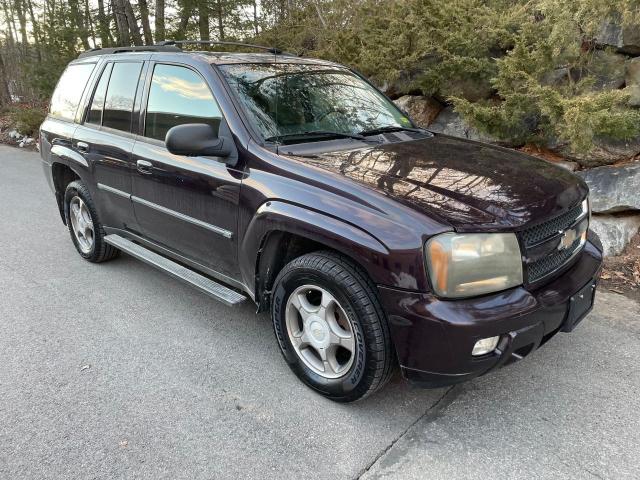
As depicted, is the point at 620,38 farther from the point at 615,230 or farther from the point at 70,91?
the point at 70,91

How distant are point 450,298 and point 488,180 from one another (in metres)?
0.76

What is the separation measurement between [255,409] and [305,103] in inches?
77.5

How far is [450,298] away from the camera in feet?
7.29

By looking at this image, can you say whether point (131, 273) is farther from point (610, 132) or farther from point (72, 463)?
point (610, 132)

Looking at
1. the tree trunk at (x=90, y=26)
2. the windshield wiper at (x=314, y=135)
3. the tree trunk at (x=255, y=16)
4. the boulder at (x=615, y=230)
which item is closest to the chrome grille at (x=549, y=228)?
the windshield wiper at (x=314, y=135)

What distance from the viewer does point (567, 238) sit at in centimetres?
267

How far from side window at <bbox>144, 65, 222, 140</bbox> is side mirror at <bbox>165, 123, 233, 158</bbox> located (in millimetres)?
215

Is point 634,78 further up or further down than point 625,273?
further up

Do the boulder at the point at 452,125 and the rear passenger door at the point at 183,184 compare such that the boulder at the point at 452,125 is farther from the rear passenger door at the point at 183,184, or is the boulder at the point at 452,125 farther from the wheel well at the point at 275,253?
the wheel well at the point at 275,253

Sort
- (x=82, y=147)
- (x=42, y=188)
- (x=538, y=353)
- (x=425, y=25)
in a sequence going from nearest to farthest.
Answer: (x=538, y=353) → (x=82, y=147) → (x=425, y=25) → (x=42, y=188)

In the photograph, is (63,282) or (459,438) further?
(63,282)

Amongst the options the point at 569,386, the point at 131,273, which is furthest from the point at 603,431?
the point at 131,273

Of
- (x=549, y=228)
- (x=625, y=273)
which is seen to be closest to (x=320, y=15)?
(x=625, y=273)

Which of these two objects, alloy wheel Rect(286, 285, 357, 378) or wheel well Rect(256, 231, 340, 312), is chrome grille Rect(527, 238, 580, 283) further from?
wheel well Rect(256, 231, 340, 312)
